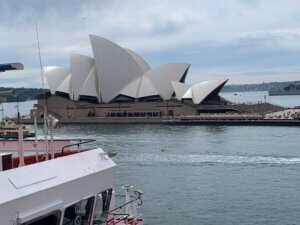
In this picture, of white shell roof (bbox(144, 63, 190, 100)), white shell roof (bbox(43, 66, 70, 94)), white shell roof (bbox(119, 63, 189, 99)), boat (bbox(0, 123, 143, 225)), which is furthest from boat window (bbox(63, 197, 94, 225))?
white shell roof (bbox(43, 66, 70, 94))

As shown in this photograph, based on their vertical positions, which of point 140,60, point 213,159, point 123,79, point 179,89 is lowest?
point 213,159

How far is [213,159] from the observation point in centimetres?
2417

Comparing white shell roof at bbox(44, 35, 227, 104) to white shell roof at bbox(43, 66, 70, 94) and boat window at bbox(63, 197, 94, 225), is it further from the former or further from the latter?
boat window at bbox(63, 197, 94, 225)

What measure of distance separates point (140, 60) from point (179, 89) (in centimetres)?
690

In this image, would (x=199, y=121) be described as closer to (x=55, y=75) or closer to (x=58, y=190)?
(x=55, y=75)

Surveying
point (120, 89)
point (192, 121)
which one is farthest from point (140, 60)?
Answer: point (192, 121)

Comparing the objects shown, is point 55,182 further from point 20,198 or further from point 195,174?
point 195,174

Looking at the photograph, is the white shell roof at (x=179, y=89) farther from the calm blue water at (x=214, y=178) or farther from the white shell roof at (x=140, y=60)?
the calm blue water at (x=214, y=178)

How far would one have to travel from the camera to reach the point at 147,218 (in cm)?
1292

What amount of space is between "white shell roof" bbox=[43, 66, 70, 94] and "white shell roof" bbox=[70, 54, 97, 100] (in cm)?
317

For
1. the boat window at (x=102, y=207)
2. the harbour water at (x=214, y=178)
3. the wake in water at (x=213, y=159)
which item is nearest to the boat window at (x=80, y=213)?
the boat window at (x=102, y=207)

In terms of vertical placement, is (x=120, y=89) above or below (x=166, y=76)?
below

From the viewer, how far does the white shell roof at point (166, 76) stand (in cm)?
5994

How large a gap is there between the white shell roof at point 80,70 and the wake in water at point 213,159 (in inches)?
1378
